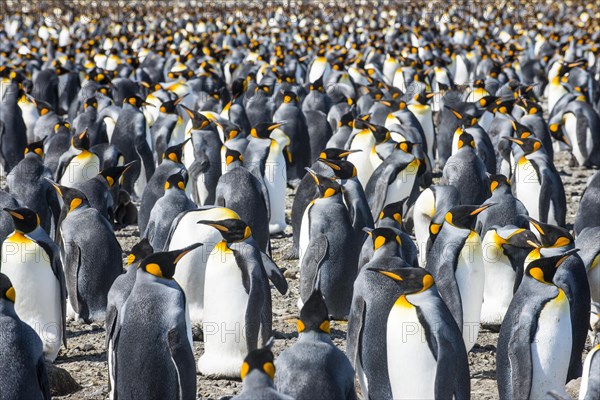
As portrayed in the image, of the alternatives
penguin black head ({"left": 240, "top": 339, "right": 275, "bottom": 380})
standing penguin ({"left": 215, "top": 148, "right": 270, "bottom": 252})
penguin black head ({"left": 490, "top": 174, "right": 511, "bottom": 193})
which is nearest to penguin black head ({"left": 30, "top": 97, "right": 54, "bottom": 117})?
standing penguin ({"left": 215, "top": 148, "right": 270, "bottom": 252})

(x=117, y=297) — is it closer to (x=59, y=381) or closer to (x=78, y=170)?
(x=59, y=381)

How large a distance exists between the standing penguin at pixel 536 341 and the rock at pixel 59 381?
2069mm

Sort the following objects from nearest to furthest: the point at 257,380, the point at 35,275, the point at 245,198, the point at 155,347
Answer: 1. the point at 257,380
2. the point at 155,347
3. the point at 35,275
4. the point at 245,198

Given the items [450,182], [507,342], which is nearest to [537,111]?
[450,182]

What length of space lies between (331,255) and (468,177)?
86.0 inches

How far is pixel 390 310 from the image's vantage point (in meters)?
4.49

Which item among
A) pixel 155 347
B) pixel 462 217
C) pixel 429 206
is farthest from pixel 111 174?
pixel 155 347

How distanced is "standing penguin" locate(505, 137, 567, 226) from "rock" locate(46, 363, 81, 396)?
416 centimetres

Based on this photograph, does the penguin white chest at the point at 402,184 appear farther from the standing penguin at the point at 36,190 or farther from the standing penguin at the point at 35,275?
the standing penguin at the point at 35,275

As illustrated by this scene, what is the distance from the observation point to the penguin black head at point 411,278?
165 inches

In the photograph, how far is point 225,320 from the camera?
198 inches

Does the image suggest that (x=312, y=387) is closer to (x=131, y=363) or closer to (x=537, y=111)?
(x=131, y=363)

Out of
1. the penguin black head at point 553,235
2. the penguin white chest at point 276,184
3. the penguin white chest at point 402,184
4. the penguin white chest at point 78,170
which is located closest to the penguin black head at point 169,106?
the penguin white chest at point 78,170

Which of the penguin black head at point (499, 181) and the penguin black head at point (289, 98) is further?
the penguin black head at point (289, 98)
